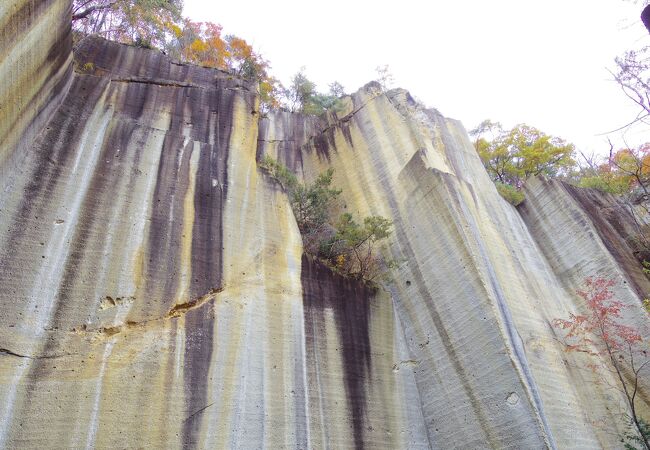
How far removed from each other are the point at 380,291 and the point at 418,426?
111 inches

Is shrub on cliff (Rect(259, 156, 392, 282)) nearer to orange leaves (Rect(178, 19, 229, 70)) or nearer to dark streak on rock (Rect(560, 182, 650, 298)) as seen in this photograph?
dark streak on rock (Rect(560, 182, 650, 298))

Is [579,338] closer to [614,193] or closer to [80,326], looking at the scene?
[614,193]

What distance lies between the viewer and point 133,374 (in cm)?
684

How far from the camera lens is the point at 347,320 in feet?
30.8

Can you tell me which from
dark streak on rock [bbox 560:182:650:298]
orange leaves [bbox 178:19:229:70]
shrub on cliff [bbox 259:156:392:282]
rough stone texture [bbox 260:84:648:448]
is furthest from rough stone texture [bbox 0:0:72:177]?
dark streak on rock [bbox 560:182:650:298]

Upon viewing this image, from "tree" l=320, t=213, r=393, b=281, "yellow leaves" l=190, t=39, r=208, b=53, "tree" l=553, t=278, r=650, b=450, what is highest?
"yellow leaves" l=190, t=39, r=208, b=53

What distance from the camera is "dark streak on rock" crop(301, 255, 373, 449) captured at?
8.45 m

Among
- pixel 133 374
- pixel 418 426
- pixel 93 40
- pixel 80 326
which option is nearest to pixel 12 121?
pixel 80 326

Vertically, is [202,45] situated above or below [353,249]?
above

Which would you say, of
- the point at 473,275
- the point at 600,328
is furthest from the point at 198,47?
the point at 600,328

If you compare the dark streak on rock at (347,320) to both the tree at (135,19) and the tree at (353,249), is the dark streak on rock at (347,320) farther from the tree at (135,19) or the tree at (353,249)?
the tree at (135,19)

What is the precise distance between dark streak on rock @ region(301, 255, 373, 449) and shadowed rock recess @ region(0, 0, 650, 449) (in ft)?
0.13

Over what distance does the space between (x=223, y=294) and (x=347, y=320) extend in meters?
2.58

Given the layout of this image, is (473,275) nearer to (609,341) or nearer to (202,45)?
(609,341)
